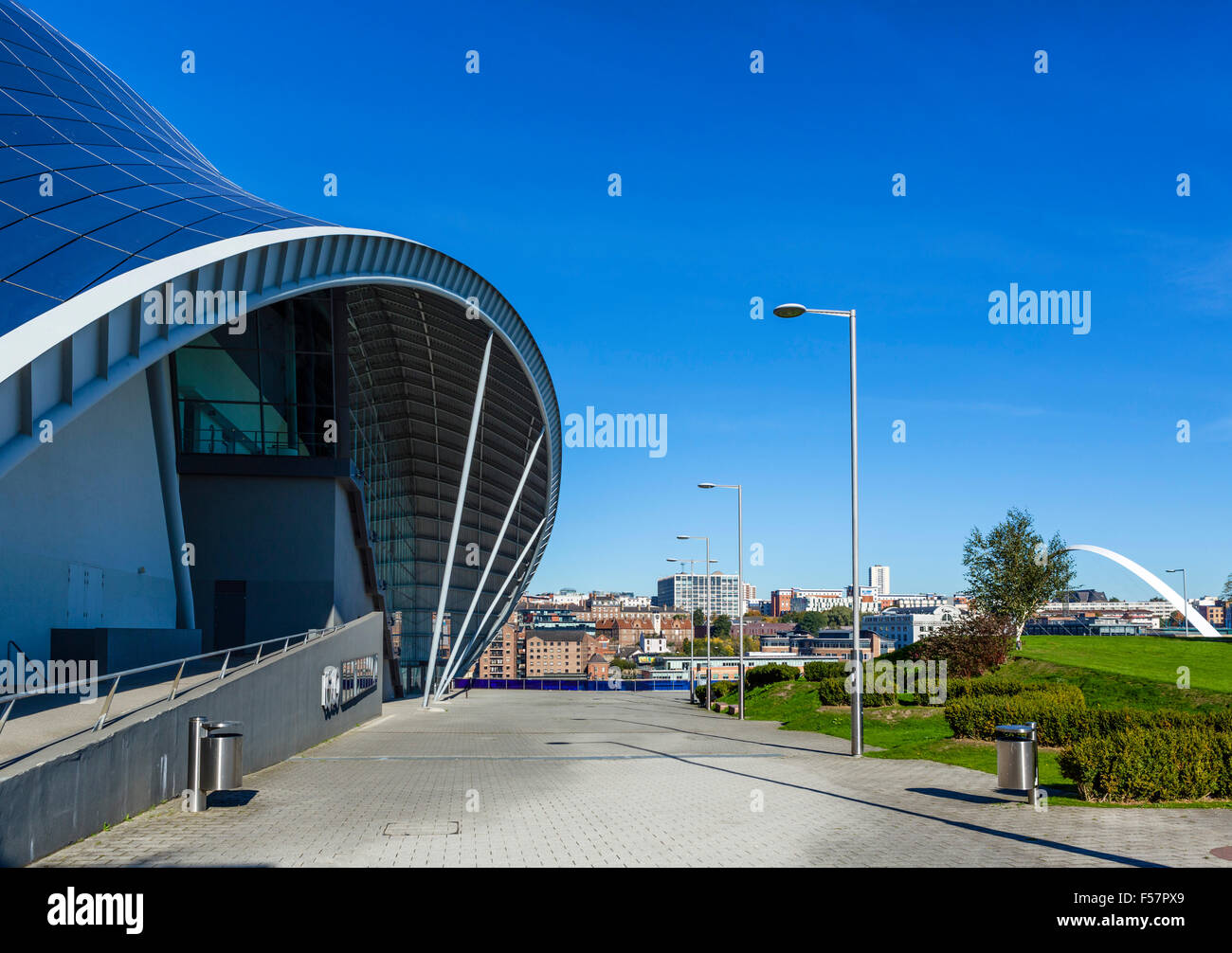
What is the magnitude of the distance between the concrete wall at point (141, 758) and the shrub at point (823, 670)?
22588mm

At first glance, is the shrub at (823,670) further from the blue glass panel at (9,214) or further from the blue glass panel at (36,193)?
the blue glass panel at (9,214)

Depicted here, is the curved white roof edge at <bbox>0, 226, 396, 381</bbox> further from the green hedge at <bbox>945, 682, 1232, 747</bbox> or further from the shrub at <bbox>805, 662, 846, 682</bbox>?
the shrub at <bbox>805, 662, 846, 682</bbox>

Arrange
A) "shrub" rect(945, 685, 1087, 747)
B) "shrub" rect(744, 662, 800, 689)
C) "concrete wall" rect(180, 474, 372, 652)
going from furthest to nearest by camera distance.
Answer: "shrub" rect(744, 662, 800, 689) → "concrete wall" rect(180, 474, 372, 652) → "shrub" rect(945, 685, 1087, 747)

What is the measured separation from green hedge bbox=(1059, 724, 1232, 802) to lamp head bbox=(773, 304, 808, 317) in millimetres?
9676

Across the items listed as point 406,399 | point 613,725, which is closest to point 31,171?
point 613,725

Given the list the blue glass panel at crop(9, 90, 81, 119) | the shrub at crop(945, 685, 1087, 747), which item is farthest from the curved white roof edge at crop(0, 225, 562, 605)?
the shrub at crop(945, 685, 1087, 747)

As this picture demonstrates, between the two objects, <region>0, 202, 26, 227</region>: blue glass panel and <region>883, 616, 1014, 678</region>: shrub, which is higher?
<region>0, 202, 26, 227</region>: blue glass panel

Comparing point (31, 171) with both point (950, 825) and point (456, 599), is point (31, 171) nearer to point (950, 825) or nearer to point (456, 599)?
point (950, 825)

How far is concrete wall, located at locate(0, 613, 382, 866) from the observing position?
8.70 meters

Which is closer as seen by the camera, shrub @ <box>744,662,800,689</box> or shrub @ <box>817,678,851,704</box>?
shrub @ <box>817,678,851,704</box>

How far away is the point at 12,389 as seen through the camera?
12234 millimetres

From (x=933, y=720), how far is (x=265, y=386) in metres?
24.5

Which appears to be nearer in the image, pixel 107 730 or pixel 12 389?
pixel 107 730
